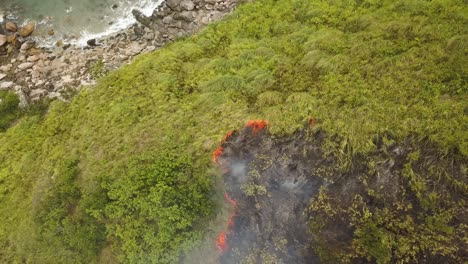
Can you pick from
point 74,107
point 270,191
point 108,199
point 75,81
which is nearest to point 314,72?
point 270,191

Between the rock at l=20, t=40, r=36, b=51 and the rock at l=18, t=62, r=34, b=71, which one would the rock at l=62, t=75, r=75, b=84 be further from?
the rock at l=20, t=40, r=36, b=51

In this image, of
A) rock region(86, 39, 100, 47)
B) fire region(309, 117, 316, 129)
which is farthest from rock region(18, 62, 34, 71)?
fire region(309, 117, 316, 129)

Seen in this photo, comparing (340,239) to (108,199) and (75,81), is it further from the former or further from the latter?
(75,81)

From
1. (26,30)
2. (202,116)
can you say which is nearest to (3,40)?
(26,30)

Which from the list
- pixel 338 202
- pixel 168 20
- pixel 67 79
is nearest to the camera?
pixel 338 202

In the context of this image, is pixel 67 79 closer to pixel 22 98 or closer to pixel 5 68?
pixel 22 98

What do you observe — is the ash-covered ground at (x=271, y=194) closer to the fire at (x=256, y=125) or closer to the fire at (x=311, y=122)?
the fire at (x=256, y=125)
